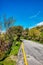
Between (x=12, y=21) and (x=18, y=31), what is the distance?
40.1m

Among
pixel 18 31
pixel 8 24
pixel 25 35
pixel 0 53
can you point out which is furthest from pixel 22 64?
pixel 25 35

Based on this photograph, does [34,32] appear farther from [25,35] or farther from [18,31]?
[18,31]

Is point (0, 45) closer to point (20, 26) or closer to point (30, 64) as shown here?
point (30, 64)

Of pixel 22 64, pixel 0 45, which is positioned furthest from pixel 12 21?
pixel 22 64

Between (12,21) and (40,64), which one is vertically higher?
(12,21)

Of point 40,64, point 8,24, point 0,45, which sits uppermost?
point 8,24

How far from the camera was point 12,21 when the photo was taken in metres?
55.3

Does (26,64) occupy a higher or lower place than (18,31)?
lower

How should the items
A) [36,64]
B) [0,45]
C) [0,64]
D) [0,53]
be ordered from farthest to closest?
[0,45] < [0,53] < [36,64] < [0,64]

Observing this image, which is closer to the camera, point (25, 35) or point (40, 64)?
point (40, 64)

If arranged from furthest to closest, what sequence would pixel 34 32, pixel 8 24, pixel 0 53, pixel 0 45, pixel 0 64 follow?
pixel 34 32, pixel 8 24, pixel 0 45, pixel 0 53, pixel 0 64

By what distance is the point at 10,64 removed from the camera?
16.7m

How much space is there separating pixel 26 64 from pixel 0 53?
701 centimetres

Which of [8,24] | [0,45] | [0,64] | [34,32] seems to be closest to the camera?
[0,64]
